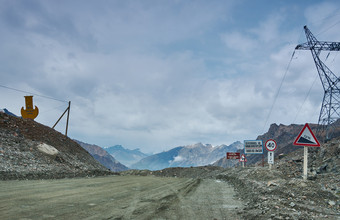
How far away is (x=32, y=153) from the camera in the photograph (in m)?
25.8

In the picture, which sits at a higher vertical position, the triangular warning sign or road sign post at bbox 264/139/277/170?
the triangular warning sign

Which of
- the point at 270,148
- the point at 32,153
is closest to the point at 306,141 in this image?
the point at 270,148

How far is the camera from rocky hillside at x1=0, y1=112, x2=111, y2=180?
1965cm

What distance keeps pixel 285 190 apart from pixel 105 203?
6816 mm

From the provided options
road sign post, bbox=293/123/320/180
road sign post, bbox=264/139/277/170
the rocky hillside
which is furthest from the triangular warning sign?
the rocky hillside

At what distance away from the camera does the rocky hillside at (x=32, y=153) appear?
1965 centimetres

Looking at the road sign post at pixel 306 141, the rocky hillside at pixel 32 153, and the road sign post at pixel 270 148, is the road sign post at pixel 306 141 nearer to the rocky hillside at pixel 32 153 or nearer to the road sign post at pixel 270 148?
the road sign post at pixel 270 148

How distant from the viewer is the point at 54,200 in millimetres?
8656

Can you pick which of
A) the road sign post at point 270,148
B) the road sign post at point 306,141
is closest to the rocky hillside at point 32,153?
the road sign post at point 270,148

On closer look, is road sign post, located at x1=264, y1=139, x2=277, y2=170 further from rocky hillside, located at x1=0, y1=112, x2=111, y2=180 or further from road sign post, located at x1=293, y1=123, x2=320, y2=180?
rocky hillside, located at x1=0, y1=112, x2=111, y2=180

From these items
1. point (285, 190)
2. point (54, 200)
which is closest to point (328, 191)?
point (285, 190)

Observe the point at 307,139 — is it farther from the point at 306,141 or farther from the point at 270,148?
the point at 270,148

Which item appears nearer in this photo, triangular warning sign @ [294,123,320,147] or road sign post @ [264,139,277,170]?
triangular warning sign @ [294,123,320,147]

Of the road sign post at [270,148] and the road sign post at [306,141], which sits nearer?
the road sign post at [306,141]
